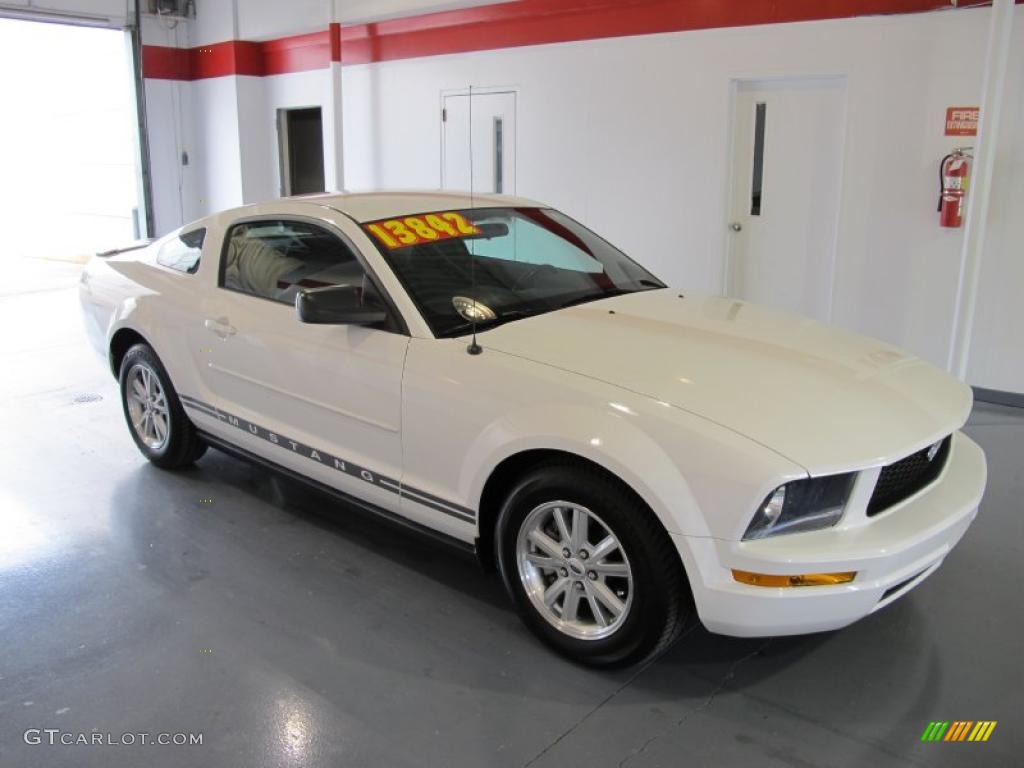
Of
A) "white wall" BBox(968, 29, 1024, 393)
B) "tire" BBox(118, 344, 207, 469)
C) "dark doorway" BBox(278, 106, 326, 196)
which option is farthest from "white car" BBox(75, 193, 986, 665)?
"dark doorway" BBox(278, 106, 326, 196)

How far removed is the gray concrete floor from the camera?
2312mm

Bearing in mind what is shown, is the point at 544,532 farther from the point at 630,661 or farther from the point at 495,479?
the point at 630,661

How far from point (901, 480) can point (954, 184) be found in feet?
12.4

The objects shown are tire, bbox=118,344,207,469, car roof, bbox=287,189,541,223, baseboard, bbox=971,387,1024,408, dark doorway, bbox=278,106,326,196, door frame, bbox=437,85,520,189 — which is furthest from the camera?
dark doorway, bbox=278,106,326,196

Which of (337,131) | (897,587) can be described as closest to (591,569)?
(897,587)

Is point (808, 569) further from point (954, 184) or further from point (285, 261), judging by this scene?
point (954, 184)

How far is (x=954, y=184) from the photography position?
215 inches

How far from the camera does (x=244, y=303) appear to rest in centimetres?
355

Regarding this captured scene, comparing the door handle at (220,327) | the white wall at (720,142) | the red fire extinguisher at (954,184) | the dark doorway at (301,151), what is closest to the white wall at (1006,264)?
the white wall at (720,142)

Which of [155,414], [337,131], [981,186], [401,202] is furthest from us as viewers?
[337,131]

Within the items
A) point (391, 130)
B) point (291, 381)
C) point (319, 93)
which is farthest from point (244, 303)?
point (319, 93)

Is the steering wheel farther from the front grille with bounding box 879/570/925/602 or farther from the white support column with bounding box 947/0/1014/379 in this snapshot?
the white support column with bounding box 947/0/1014/379

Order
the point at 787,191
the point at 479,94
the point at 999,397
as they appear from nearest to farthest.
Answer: the point at 999,397, the point at 787,191, the point at 479,94

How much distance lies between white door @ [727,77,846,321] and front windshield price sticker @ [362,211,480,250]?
3637 millimetres
